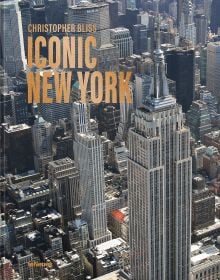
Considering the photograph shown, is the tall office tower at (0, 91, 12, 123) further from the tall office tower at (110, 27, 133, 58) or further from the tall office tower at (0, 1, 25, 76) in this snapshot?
the tall office tower at (110, 27, 133, 58)

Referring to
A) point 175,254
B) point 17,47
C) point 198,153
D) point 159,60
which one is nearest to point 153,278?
point 175,254

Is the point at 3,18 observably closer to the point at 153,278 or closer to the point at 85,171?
the point at 85,171

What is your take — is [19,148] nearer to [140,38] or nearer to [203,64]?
[140,38]

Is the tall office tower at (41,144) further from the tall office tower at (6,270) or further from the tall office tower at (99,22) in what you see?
the tall office tower at (6,270)

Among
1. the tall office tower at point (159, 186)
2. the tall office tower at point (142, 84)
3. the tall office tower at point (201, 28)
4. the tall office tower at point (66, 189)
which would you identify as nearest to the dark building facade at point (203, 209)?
the tall office tower at point (66, 189)

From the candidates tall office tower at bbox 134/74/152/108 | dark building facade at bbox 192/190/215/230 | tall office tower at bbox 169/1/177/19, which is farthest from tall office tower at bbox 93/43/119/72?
tall office tower at bbox 169/1/177/19

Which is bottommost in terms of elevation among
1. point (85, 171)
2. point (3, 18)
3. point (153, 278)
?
point (153, 278)
